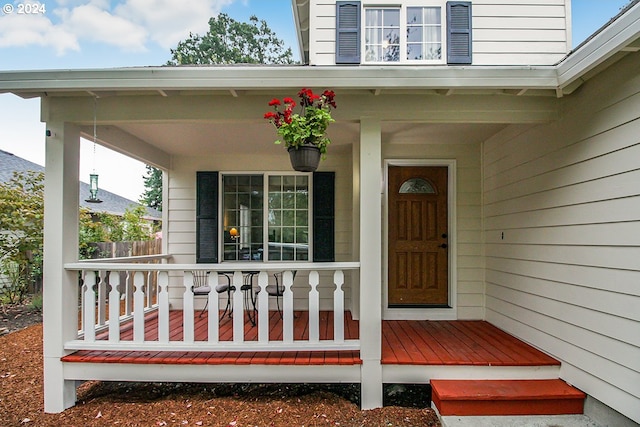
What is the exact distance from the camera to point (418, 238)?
180 inches

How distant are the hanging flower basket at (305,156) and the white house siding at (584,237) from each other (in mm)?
2034

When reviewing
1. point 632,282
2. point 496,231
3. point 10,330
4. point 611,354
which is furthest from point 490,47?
point 10,330

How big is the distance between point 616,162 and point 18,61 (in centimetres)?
1553

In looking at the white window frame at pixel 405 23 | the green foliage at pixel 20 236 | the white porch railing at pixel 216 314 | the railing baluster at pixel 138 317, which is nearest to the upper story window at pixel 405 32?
the white window frame at pixel 405 23

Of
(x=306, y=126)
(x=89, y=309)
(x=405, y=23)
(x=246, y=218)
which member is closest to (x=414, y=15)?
(x=405, y=23)

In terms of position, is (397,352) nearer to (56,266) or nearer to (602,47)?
(602,47)

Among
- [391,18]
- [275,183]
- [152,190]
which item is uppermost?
[391,18]

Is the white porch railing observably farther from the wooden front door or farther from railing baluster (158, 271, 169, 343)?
the wooden front door

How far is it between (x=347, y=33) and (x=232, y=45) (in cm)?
1762

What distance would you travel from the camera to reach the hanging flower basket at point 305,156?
100 inches

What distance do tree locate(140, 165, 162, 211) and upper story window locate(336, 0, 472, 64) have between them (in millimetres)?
19631

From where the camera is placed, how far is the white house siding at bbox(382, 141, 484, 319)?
4414 millimetres

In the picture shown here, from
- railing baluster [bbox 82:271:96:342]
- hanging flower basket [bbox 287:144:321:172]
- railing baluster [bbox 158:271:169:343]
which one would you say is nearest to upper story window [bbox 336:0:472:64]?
hanging flower basket [bbox 287:144:321:172]

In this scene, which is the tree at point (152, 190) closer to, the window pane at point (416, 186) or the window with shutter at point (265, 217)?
the window with shutter at point (265, 217)
